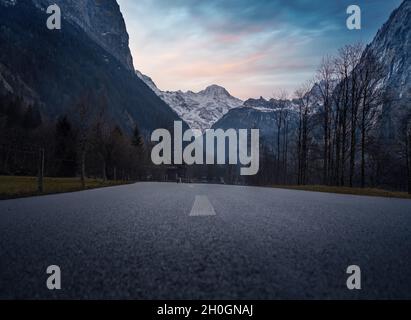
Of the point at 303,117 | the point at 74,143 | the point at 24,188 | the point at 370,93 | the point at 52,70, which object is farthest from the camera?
the point at 52,70

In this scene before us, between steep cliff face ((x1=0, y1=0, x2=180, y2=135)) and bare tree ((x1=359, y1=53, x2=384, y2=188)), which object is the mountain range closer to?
steep cliff face ((x1=0, y1=0, x2=180, y2=135))

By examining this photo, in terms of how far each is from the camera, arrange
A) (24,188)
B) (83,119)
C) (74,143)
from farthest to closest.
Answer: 1. (74,143)
2. (83,119)
3. (24,188)

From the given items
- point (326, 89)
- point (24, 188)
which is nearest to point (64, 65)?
point (326, 89)

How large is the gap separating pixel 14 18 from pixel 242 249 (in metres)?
212

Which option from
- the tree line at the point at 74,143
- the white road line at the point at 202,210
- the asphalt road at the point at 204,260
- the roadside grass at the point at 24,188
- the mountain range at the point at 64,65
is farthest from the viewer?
the mountain range at the point at 64,65

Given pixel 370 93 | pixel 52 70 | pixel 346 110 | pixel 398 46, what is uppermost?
pixel 398 46

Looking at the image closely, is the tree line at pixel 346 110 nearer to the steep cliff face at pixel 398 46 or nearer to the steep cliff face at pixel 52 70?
the steep cliff face at pixel 52 70

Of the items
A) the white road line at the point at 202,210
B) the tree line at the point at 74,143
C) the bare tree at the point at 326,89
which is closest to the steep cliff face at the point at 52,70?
the tree line at the point at 74,143

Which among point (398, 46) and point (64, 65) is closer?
point (398, 46)

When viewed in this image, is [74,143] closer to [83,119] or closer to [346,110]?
[83,119]

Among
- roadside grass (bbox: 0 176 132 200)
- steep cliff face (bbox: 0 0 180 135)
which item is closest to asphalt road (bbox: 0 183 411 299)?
roadside grass (bbox: 0 176 132 200)
